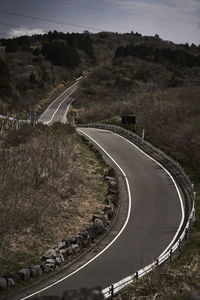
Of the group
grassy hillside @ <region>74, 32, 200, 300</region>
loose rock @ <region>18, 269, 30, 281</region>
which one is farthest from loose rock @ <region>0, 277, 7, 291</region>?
grassy hillside @ <region>74, 32, 200, 300</region>

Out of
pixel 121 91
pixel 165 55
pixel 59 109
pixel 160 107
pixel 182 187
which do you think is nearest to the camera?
pixel 182 187

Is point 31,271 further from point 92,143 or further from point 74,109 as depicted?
point 74,109

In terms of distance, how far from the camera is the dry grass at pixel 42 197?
1922 centimetres

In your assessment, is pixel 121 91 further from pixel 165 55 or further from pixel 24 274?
pixel 24 274

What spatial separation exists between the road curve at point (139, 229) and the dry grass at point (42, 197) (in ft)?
7.65

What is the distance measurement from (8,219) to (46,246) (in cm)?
227

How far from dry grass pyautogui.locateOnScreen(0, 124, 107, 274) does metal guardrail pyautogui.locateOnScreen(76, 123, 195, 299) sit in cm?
505

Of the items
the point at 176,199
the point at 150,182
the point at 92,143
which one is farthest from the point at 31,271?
the point at 92,143

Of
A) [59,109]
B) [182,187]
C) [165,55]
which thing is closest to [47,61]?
[165,55]

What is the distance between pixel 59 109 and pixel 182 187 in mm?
52618

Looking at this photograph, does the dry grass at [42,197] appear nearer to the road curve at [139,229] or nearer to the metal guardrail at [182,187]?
the road curve at [139,229]

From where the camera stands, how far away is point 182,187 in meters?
28.6

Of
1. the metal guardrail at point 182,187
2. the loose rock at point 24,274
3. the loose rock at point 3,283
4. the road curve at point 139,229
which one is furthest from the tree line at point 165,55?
the loose rock at point 3,283

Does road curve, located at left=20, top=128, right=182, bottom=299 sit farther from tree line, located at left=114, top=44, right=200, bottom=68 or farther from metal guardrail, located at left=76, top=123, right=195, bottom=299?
tree line, located at left=114, top=44, right=200, bottom=68
